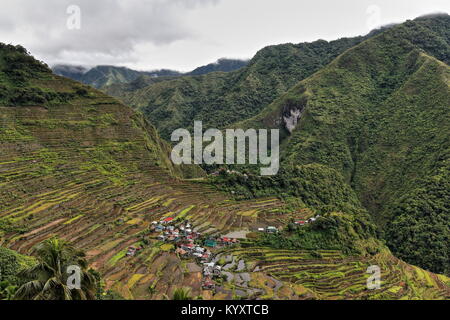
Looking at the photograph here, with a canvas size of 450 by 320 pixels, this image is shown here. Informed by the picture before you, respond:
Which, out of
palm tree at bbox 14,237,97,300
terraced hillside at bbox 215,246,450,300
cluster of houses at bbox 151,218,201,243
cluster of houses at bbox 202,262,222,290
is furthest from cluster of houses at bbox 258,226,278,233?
palm tree at bbox 14,237,97,300

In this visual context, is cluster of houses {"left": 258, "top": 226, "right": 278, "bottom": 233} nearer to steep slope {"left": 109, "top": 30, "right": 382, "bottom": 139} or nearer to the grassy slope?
the grassy slope

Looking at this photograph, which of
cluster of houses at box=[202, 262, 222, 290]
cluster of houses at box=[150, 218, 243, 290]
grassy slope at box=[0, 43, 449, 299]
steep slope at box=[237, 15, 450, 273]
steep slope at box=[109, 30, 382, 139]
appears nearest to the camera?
cluster of houses at box=[202, 262, 222, 290]

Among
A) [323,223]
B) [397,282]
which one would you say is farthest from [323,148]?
[397,282]

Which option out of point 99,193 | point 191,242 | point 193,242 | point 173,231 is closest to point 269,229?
point 193,242

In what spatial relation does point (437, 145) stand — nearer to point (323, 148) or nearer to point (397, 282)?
point (323, 148)

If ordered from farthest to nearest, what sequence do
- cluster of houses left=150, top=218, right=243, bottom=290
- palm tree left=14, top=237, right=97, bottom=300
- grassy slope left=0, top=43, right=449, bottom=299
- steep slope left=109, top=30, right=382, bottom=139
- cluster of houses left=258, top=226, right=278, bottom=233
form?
steep slope left=109, top=30, right=382, bottom=139
cluster of houses left=258, top=226, right=278, bottom=233
cluster of houses left=150, top=218, right=243, bottom=290
grassy slope left=0, top=43, right=449, bottom=299
palm tree left=14, top=237, right=97, bottom=300
